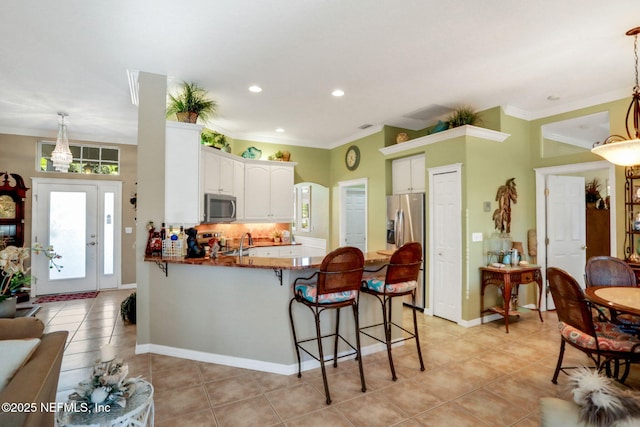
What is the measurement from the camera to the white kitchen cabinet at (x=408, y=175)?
484 cm

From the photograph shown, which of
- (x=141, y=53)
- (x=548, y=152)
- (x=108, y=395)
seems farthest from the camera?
(x=548, y=152)

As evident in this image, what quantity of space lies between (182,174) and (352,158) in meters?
3.45

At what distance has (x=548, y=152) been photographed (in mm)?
4609

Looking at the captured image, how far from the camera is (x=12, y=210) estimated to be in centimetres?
506

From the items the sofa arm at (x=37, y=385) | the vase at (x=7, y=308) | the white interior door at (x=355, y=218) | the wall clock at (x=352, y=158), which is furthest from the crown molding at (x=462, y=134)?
the vase at (x=7, y=308)

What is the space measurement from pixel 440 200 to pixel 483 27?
7.84 ft

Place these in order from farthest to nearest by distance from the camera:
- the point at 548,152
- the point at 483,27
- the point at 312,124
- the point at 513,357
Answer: the point at 312,124, the point at 548,152, the point at 513,357, the point at 483,27

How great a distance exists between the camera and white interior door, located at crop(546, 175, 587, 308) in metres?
4.62

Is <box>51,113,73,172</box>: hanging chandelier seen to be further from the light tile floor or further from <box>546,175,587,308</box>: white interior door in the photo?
<box>546,175,587,308</box>: white interior door

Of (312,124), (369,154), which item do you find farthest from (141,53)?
(369,154)

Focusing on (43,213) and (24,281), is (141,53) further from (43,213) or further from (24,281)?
(43,213)

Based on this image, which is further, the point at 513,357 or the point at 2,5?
the point at 513,357

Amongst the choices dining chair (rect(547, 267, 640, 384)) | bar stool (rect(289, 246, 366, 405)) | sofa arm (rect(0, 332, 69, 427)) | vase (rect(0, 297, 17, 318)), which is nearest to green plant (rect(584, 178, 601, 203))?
dining chair (rect(547, 267, 640, 384))

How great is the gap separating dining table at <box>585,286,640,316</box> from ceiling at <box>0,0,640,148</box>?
7.09ft
